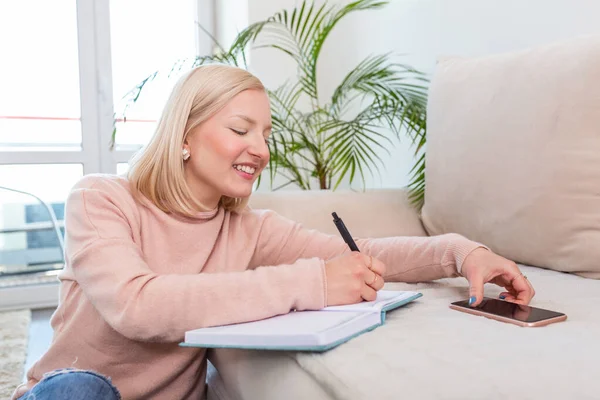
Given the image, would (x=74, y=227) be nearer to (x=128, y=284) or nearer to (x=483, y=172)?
(x=128, y=284)

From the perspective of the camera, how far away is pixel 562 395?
1.54 feet

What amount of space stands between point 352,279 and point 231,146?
0.33 meters

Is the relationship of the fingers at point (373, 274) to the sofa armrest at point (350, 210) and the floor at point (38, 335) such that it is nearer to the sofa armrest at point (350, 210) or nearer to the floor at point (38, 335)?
the sofa armrest at point (350, 210)

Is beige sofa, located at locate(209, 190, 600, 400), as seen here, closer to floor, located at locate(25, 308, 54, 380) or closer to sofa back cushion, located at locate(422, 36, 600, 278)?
sofa back cushion, located at locate(422, 36, 600, 278)

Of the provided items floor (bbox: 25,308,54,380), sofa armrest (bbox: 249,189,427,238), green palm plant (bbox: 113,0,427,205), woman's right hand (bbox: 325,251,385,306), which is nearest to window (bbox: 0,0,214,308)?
floor (bbox: 25,308,54,380)

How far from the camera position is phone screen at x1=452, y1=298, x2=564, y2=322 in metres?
0.70

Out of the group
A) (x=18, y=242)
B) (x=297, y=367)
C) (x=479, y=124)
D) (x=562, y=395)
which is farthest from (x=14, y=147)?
(x=562, y=395)

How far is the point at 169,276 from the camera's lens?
2.44 ft

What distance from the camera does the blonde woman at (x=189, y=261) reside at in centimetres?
72

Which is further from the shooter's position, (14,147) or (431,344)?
(14,147)

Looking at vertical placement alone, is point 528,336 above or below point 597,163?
below

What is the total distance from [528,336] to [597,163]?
0.53 meters

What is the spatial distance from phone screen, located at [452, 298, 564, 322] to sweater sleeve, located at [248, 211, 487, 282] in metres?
0.17

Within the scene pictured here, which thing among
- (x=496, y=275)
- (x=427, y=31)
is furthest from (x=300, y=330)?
(x=427, y=31)
